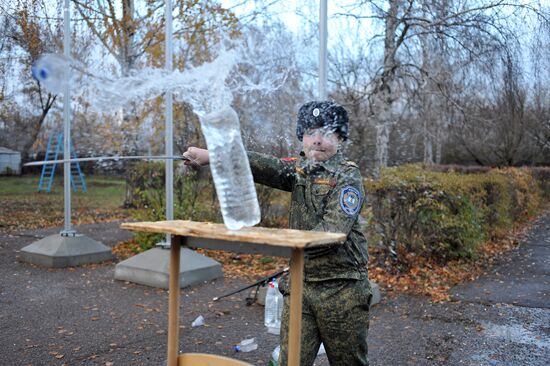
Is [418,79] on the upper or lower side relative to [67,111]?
upper

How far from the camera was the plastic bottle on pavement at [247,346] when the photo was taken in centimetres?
488

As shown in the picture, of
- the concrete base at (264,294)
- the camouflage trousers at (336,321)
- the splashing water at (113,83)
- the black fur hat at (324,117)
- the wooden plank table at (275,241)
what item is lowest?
the concrete base at (264,294)

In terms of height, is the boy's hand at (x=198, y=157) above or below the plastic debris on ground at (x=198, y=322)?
above

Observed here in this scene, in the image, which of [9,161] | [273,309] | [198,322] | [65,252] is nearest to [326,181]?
[273,309]

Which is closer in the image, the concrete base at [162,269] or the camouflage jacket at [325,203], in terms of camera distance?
the camouflage jacket at [325,203]

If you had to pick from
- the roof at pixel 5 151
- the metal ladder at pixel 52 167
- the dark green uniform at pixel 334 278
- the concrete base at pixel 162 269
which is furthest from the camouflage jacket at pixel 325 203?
the metal ladder at pixel 52 167

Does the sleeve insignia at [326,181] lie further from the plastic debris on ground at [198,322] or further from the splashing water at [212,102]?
the plastic debris on ground at [198,322]

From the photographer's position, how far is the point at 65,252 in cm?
831

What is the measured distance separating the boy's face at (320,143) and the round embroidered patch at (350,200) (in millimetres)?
256

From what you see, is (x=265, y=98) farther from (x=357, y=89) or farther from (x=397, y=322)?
(x=357, y=89)

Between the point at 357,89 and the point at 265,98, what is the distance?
23.7ft

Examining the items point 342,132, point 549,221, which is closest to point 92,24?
point 342,132

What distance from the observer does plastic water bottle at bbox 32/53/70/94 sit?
3.34 meters

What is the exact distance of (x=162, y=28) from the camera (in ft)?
30.4
